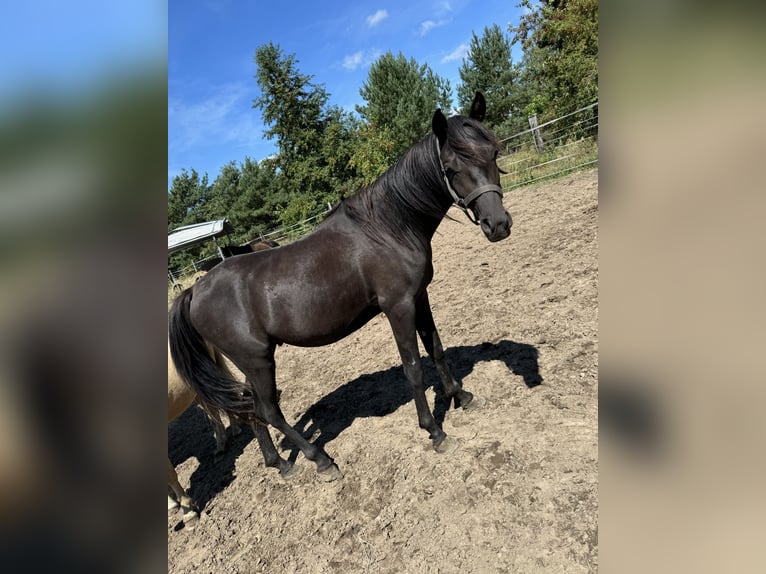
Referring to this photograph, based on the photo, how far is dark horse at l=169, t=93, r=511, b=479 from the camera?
275 cm

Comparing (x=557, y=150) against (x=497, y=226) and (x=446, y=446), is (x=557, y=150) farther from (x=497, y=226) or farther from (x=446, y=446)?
(x=446, y=446)

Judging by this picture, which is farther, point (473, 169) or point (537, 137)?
point (537, 137)

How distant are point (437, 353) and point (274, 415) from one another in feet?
4.79

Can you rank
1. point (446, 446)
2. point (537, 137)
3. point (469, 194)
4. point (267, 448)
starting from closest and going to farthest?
point (469, 194) < point (446, 446) < point (267, 448) < point (537, 137)

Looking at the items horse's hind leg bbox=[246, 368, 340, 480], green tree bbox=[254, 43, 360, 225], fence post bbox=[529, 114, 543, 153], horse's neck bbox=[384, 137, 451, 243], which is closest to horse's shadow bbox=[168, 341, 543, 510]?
horse's hind leg bbox=[246, 368, 340, 480]

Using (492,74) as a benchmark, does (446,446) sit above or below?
below

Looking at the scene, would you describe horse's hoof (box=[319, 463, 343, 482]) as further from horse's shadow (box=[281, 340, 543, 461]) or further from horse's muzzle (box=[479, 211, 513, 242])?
horse's muzzle (box=[479, 211, 513, 242])

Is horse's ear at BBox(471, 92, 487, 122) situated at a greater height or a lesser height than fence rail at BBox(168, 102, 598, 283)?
greater

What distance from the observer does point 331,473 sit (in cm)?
304

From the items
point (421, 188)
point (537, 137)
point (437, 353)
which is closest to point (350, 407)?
point (437, 353)

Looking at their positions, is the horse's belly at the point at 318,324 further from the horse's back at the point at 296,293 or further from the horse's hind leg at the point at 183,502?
the horse's hind leg at the point at 183,502
